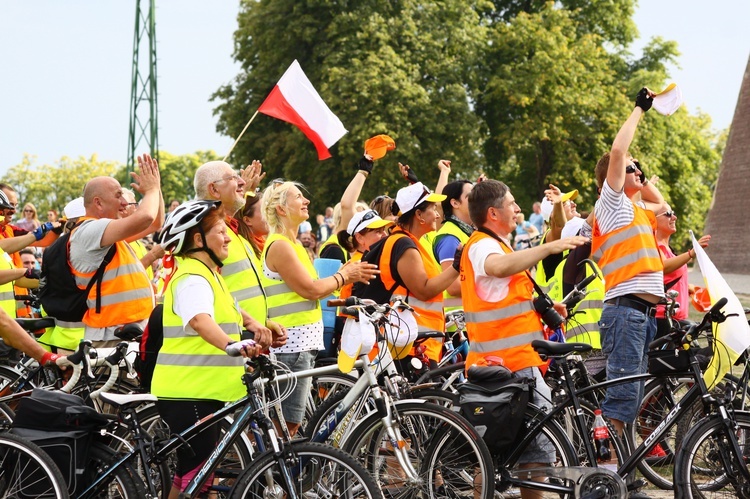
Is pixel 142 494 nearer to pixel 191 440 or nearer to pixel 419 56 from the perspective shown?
pixel 191 440


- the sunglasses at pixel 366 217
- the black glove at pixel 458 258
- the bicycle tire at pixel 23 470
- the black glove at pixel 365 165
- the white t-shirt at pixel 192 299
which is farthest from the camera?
the black glove at pixel 365 165

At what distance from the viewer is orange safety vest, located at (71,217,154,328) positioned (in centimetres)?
712

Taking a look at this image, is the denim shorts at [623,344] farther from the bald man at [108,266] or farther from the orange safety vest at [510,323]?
the bald man at [108,266]

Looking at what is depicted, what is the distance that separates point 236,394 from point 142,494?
71cm

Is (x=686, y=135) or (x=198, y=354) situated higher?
(x=686, y=135)

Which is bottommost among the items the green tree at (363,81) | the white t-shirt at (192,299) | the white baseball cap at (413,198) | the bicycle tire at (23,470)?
the bicycle tire at (23,470)

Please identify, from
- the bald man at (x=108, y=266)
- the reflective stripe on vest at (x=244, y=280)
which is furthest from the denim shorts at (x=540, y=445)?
the bald man at (x=108, y=266)

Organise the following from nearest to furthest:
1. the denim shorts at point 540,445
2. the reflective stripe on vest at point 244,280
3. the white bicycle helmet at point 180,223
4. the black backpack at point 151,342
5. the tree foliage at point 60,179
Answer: the white bicycle helmet at point 180,223 < the denim shorts at point 540,445 < the black backpack at point 151,342 < the reflective stripe on vest at point 244,280 < the tree foliage at point 60,179

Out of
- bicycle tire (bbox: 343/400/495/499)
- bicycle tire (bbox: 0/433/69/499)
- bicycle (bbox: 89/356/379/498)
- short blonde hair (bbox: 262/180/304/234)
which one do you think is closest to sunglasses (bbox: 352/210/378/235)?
short blonde hair (bbox: 262/180/304/234)

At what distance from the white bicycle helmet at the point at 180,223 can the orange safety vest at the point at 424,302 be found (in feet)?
6.33

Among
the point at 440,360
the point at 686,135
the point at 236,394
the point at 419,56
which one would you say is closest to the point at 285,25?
the point at 419,56

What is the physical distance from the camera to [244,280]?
6703 millimetres

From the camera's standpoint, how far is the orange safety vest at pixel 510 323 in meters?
5.96

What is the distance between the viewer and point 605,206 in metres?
6.93
